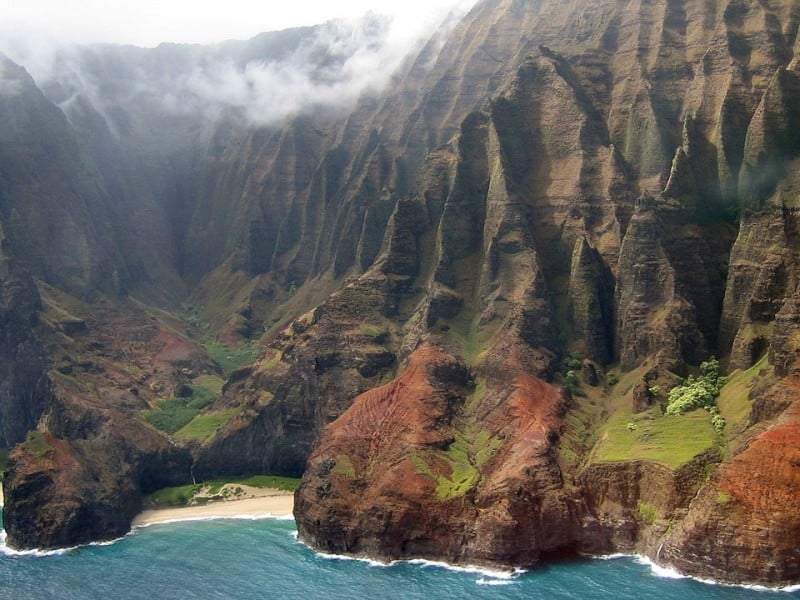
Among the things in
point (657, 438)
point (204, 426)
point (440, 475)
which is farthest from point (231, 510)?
Answer: point (657, 438)

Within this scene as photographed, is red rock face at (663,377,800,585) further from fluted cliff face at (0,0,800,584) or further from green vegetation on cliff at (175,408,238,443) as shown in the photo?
green vegetation on cliff at (175,408,238,443)

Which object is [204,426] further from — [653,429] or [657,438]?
[657,438]

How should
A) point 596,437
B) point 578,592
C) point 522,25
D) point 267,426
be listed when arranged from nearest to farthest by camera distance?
point 578,592 < point 596,437 < point 267,426 < point 522,25

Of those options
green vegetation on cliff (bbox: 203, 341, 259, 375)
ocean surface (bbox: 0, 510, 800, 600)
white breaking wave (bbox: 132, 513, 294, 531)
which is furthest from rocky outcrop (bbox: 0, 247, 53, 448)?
green vegetation on cliff (bbox: 203, 341, 259, 375)

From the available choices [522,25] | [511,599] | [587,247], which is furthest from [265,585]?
[522,25]

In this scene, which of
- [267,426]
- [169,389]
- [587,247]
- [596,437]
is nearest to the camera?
[596,437]

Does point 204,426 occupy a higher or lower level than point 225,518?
higher

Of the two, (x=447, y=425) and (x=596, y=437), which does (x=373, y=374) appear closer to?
(x=447, y=425)
